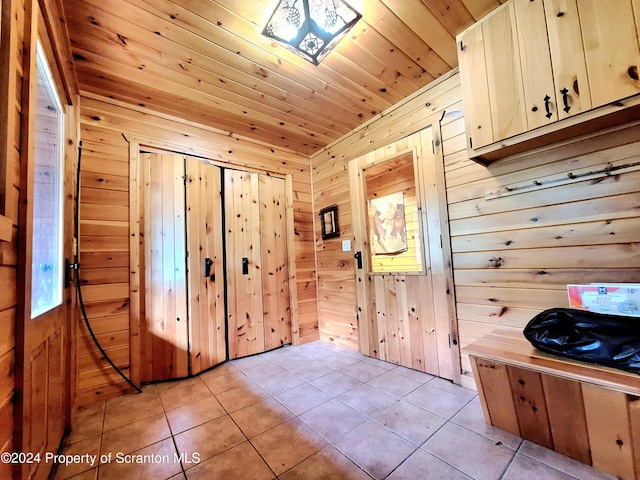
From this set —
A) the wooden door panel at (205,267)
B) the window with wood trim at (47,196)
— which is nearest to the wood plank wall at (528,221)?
the wooden door panel at (205,267)

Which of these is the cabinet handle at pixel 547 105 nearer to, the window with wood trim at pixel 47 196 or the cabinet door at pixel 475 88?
the cabinet door at pixel 475 88

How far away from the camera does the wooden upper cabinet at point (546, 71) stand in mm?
1198

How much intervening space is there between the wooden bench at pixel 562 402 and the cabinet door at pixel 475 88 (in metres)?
1.21

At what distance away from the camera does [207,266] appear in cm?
252

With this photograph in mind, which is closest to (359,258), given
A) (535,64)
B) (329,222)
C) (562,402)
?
(329,222)

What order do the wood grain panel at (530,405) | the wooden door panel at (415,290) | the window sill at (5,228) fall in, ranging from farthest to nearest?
the wooden door panel at (415,290) < the wood grain panel at (530,405) < the window sill at (5,228)

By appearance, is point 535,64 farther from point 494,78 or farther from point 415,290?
point 415,290

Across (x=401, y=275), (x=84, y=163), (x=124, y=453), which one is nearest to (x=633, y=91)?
(x=401, y=275)

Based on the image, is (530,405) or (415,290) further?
(415,290)

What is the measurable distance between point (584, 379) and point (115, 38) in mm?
3018

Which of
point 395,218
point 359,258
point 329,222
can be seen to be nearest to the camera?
point 359,258

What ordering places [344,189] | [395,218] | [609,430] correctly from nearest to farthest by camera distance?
[609,430] → [344,189] → [395,218]

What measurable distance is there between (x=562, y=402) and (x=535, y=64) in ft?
5.52

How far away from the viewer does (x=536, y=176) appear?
1.66 m
